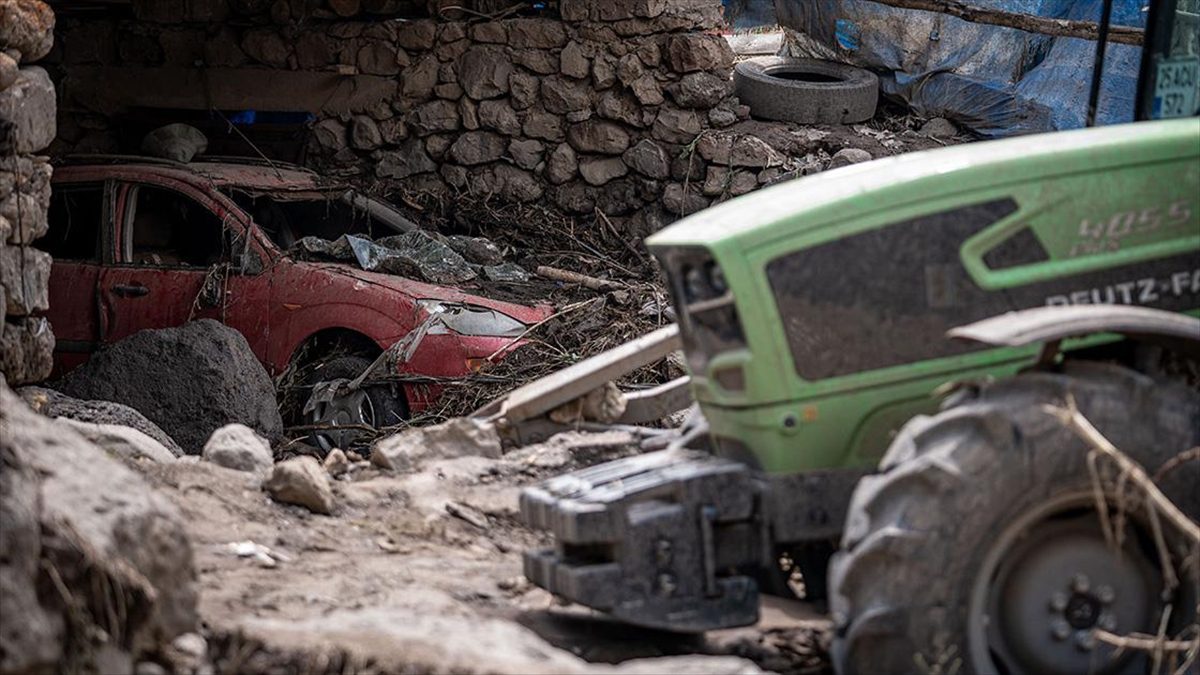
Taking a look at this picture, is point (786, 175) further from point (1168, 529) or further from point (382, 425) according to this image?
point (1168, 529)

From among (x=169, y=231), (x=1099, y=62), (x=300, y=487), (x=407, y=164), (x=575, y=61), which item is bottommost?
(x=300, y=487)

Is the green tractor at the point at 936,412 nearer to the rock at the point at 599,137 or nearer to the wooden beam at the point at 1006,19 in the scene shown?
the wooden beam at the point at 1006,19

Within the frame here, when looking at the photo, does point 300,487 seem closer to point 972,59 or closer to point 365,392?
point 365,392

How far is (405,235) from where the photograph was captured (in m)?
11.1

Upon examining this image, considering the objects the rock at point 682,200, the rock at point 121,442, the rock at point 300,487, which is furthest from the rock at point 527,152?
the rock at point 300,487

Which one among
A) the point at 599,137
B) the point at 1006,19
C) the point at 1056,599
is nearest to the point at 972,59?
the point at 1006,19

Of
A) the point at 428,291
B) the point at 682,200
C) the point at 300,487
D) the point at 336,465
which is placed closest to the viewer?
the point at 300,487

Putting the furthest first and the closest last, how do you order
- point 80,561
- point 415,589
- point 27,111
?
1. point 27,111
2. point 415,589
3. point 80,561

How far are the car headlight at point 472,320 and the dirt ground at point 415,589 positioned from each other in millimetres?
2625

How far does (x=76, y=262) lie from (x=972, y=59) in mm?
6719

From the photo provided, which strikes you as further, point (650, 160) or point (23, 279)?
point (650, 160)

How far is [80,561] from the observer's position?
13.2 feet

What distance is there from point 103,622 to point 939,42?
9932 mm

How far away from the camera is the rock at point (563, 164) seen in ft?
42.2
